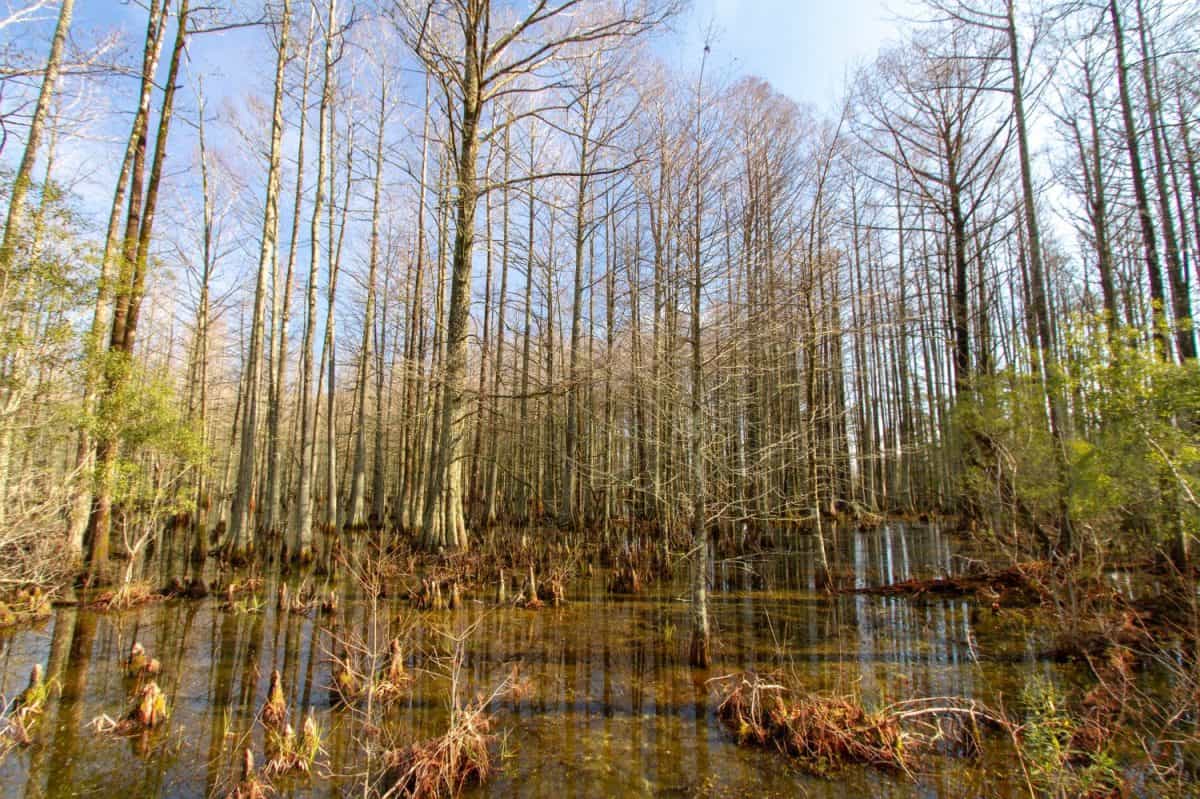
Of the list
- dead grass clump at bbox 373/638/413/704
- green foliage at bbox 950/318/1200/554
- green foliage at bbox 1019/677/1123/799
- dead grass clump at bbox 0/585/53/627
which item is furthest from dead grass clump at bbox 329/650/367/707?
green foliage at bbox 950/318/1200/554

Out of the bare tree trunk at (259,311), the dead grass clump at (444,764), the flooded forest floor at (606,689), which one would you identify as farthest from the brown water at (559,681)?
the bare tree trunk at (259,311)

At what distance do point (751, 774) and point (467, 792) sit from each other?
1619mm

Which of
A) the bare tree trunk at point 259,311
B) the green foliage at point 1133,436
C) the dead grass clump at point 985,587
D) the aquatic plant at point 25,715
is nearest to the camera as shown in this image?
the aquatic plant at point 25,715

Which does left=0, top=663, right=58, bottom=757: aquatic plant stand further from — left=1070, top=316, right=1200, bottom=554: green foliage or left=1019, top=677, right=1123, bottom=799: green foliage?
left=1070, top=316, right=1200, bottom=554: green foliage

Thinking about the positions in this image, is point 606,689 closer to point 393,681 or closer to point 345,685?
point 393,681

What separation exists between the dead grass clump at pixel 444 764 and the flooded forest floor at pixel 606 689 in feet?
0.05

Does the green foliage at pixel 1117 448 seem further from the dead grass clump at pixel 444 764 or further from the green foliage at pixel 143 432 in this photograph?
the green foliage at pixel 143 432

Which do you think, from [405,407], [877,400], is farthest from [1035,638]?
[877,400]

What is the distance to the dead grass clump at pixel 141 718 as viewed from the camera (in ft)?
11.5

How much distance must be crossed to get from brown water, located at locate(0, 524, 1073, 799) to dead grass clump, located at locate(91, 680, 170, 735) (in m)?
0.09

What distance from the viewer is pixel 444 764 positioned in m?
2.85

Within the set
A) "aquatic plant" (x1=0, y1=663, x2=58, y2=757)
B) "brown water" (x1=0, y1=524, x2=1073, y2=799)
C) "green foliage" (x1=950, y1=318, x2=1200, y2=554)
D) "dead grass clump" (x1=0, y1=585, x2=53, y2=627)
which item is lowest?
"brown water" (x1=0, y1=524, x2=1073, y2=799)

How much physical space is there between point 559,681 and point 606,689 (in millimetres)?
426

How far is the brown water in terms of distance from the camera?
9.93 ft
